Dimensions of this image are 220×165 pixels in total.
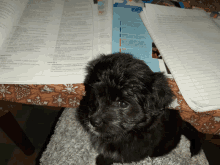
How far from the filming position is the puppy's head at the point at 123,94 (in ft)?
2.75

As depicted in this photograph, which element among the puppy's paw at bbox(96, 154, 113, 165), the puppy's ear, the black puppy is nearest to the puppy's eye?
the black puppy

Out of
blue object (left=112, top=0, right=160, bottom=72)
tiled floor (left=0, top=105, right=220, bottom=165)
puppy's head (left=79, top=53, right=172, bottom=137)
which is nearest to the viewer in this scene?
puppy's head (left=79, top=53, right=172, bottom=137)

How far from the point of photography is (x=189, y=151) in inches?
56.6

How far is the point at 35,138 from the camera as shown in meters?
1.78

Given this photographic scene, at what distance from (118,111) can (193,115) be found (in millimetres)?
650

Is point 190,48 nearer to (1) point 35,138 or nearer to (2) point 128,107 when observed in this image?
(2) point 128,107

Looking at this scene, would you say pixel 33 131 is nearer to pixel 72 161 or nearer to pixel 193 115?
pixel 72 161

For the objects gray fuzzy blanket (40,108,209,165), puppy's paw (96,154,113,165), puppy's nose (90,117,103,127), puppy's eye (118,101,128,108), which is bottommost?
gray fuzzy blanket (40,108,209,165)

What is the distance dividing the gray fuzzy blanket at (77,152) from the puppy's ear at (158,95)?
0.84 m

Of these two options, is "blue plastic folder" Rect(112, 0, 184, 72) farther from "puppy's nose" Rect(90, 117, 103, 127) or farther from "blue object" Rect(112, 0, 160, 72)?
"puppy's nose" Rect(90, 117, 103, 127)

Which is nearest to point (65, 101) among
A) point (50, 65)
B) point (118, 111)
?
point (50, 65)

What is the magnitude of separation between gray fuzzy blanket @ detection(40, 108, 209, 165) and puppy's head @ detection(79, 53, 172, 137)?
668 millimetres

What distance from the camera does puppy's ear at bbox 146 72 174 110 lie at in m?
0.86

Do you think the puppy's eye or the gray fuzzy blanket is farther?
the gray fuzzy blanket
